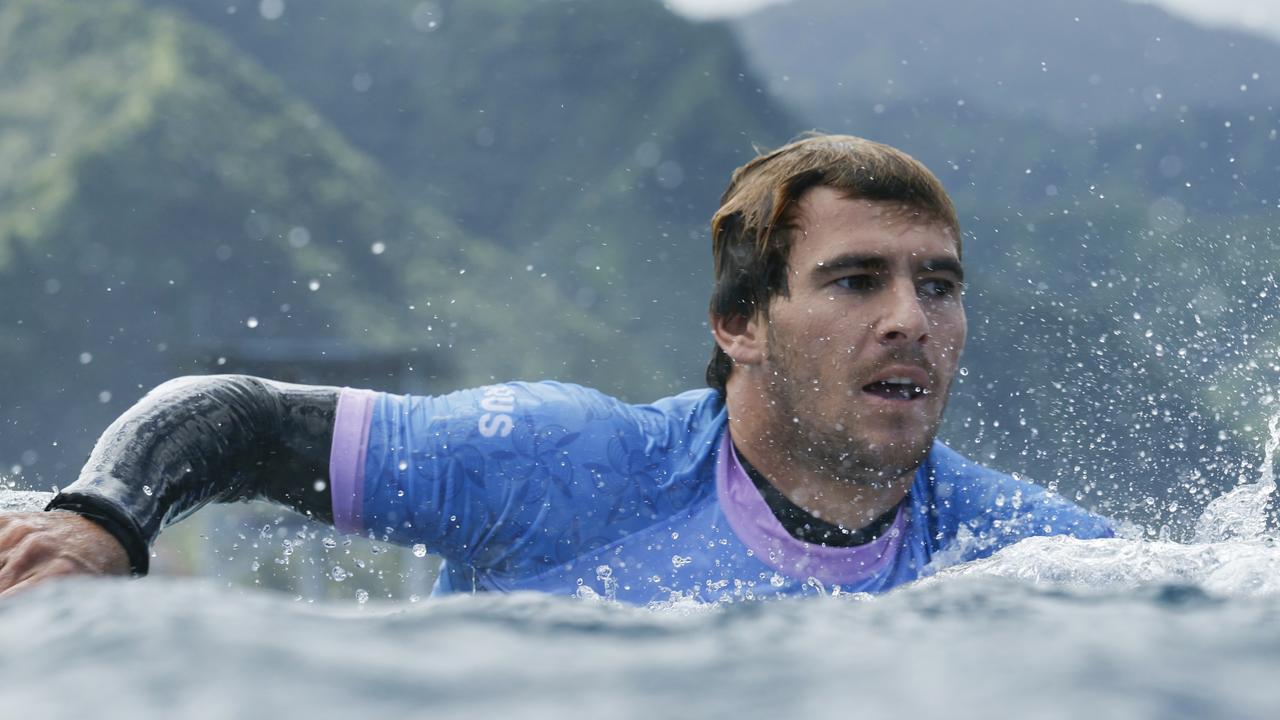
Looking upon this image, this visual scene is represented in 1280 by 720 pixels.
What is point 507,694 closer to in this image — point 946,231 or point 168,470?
point 168,470

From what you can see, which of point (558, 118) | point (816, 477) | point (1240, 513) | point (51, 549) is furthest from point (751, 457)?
point (558, 118)

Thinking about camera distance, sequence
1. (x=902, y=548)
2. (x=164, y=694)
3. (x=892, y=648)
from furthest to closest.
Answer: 1. (x=902, y=548)
2. (x=892, y=648)
3. (x=164, y=694)

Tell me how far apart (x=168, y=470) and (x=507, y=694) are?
1167mm

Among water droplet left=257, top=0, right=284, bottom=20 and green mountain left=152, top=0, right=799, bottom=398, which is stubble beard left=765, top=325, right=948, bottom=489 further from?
water droplet left=257, top=0, right=284, bottom=20

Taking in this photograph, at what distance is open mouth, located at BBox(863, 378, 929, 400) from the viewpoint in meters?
2.04

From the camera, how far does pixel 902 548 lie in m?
2.16

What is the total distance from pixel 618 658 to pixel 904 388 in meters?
1.38

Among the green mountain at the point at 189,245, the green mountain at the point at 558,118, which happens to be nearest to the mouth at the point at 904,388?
the green mountain at the point at 189,245

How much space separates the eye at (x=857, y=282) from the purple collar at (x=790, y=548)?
350 mm

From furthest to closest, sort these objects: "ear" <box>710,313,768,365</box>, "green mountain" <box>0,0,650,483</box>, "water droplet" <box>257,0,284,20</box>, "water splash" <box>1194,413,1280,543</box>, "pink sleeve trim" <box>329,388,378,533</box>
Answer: "water droplet" <box>257,0,284,20</box> → "green mountain" <box>0,0,650,483</box> → "water splash" <box>1194,413,1280,543</box> → "ear" <box>710,313,768,365</box> → "pink sleeve trim" <box>329,388,378,533</box>

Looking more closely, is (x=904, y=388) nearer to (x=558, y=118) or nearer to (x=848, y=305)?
(x=848, y=305)

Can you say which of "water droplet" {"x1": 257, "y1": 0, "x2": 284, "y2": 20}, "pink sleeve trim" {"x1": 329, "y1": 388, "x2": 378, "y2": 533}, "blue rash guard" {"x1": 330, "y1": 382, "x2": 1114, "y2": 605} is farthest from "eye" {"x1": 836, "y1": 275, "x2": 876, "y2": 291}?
"water droplet" {"x1": 257, "y1": 0, "x2": 284, "y2": 20}

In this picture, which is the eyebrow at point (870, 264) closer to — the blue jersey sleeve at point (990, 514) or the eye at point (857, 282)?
the eye at point (857, 282)

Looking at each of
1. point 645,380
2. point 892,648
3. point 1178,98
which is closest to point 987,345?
point 645,380
